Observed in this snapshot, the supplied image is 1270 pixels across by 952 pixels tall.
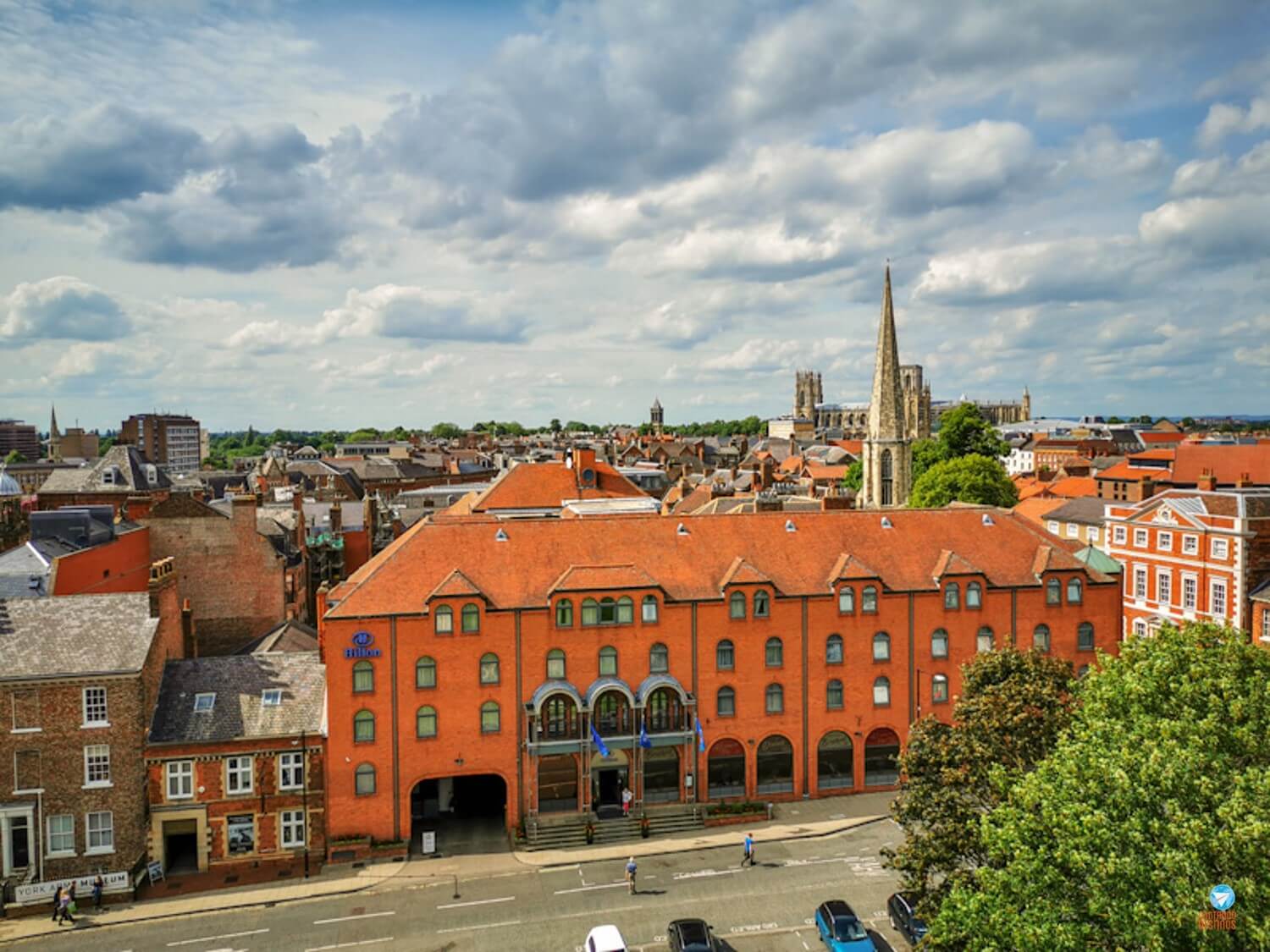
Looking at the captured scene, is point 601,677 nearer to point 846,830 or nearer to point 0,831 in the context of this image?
point 846,830

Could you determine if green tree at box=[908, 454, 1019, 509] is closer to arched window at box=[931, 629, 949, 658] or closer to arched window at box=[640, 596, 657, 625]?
arched window at box=[931, 629, 949, 658]

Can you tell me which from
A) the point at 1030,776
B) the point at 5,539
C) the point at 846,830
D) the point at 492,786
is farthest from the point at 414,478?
the point at 1030,776

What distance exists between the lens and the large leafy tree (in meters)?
30.3

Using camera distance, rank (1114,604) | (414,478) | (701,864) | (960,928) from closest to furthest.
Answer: (960,928) → (701,864) → (1114,604) → (414,478)

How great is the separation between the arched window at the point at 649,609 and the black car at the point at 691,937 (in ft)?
49.7

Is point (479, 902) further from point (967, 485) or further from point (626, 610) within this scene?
point (967, 485)

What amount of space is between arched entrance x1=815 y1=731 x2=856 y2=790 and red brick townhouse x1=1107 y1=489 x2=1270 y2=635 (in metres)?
22.3

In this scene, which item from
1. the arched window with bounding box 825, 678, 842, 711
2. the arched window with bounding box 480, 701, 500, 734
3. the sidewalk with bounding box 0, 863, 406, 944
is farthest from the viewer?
the arched window with bounding box 825, 678, 842, 711

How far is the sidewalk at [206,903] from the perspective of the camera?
36.1 metres

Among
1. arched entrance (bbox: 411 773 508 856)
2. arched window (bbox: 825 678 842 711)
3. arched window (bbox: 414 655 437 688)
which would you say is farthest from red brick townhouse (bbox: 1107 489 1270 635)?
arched window (bbox: 414 655 437 688)

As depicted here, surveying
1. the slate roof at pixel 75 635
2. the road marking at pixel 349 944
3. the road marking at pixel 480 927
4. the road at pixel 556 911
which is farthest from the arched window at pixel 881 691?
the slate roof at pixel 75 635

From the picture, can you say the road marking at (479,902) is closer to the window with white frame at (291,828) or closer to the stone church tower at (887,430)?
the window with white frame at (291,828)

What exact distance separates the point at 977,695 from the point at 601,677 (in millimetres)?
18845

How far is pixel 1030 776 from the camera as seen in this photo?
2514 centimetres
